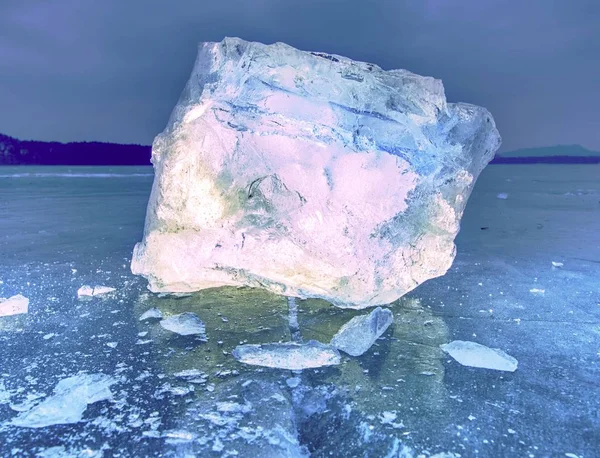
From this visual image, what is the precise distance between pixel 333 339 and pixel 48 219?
5.16m

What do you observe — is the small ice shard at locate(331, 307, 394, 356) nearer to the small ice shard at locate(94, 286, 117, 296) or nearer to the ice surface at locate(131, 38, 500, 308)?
the ice surface at locate(131, 38, 500, 308)

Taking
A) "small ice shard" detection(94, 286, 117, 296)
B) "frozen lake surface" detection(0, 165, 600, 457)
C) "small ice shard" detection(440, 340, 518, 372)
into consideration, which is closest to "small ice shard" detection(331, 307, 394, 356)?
"frozen lake surface" detection(0, 165, 600, 457)

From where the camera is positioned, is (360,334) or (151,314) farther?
(151,314)

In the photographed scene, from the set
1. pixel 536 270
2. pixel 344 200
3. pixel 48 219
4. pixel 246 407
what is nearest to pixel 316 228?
pixel 344 200

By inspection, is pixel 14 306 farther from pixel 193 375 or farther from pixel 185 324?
pixel 193 375

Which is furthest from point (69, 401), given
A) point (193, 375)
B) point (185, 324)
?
point (185, 324)

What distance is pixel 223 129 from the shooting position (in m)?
2.42

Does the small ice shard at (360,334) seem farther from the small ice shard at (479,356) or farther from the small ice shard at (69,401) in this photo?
the small ice shard at (69,401)

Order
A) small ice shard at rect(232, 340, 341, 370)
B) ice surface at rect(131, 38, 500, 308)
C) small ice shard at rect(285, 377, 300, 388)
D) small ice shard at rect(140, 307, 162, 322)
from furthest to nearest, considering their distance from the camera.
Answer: ice surface at rect(131, 38, 500, 308), small ice shard at rect(140, 307, 162, 322), small ice shard at rect(232, 340, 341, 370), small ice shard at rect(285, 377, 300, 388)

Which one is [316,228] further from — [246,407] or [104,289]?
[104,289]

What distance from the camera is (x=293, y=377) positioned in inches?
65.1

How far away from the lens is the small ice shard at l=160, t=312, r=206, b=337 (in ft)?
6.82

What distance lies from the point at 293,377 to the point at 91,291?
1566 millimetres

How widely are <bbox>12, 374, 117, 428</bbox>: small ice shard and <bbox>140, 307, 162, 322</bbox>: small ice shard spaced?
24.1 inches
